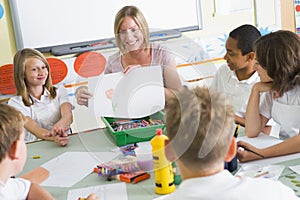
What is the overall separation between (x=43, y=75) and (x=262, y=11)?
2.21 meters

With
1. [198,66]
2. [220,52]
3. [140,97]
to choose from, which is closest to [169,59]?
[198,66]

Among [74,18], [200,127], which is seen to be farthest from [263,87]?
[74,18]

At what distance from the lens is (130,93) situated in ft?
6.00

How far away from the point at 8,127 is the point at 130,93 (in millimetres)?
738

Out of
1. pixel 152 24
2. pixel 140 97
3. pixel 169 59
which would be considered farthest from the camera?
pixel 152 24

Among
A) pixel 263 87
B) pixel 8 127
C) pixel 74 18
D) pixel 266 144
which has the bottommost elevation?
pixel 266 144

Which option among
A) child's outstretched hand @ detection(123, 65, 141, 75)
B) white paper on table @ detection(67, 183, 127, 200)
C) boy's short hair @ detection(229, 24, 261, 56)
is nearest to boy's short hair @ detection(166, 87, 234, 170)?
white paper on table @ detection(67, 183, 127, 200)

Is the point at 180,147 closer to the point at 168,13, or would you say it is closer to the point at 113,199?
the point at 113,199

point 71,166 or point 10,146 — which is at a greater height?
point 10,146

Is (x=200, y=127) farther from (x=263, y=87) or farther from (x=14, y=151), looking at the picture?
(x=263, y=87)

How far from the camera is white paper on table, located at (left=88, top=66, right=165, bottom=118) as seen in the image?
1834mm

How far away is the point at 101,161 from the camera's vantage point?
1688mm

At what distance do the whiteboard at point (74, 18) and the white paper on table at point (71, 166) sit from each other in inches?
59.4

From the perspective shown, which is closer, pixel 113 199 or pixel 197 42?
pixel 113 199
